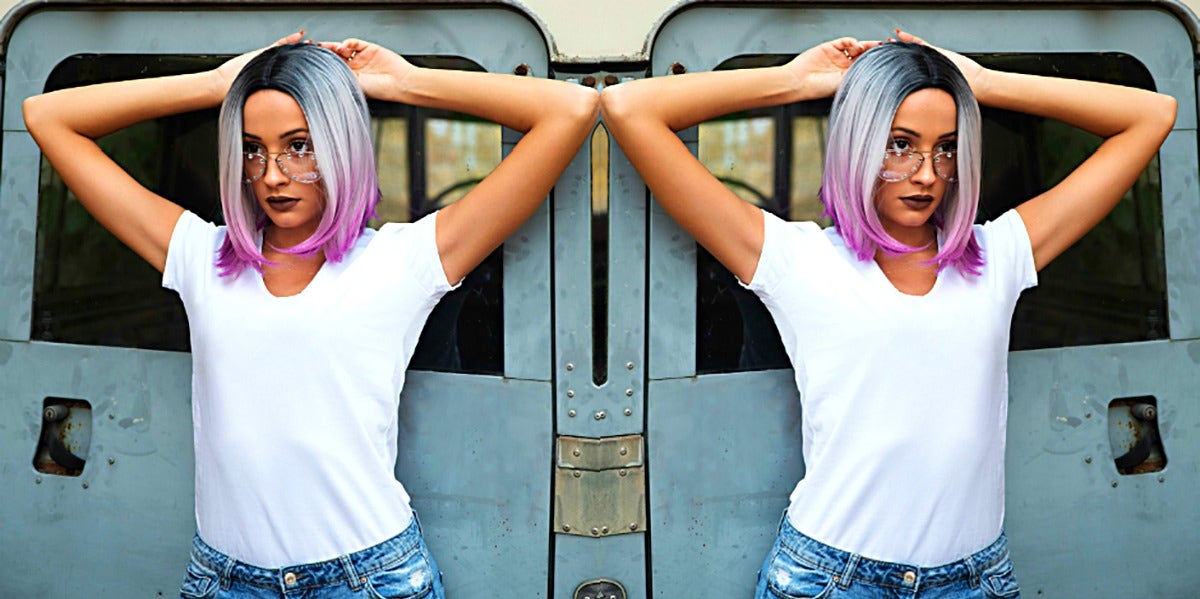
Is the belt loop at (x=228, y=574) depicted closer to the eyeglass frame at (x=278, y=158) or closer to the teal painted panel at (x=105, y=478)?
the teal painted panel at (x=105, y=478)

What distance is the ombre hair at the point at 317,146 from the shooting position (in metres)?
2.40

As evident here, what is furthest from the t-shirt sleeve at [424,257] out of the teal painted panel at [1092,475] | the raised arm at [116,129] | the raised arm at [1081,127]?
the teal painted panel at [1092,475]

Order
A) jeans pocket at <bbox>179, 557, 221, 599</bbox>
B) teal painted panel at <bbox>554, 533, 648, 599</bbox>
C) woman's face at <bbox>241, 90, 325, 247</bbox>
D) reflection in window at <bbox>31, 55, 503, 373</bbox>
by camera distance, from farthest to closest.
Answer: teal painted panel at <bbox>554, 533, 648, 599</bbox> < reflection in window at <bbox>31, 55, 503, 373</bbox> < jeans pocket at <bbox>179, 557, 221, 599</bbox> < woman's face at <bbox>241, 90, 325, 247</bbox>

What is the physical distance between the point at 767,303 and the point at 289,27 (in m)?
1.18

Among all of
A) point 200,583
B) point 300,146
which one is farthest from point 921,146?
point 200,583

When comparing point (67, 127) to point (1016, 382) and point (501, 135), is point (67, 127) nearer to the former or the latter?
point (501, 135)

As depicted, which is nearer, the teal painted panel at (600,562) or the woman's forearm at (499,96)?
the woman's forearm at (499,96)

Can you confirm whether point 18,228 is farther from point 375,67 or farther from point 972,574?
point 972,574

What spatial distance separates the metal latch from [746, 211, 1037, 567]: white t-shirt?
0.38 m

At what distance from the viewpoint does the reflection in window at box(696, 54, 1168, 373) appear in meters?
2.64

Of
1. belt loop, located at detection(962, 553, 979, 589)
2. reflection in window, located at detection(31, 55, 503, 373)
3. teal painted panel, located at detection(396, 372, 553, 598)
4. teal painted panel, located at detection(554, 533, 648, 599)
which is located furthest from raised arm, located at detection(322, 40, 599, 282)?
belt loop, located at detection(962, 553, 979, 589)

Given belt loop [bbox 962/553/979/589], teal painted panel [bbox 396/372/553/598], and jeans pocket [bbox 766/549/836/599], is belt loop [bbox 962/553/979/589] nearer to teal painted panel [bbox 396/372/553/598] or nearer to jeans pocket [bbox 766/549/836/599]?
jeans pocket [bbox 766/549/836/599]

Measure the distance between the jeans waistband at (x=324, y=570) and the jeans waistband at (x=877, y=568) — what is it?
2.65ft

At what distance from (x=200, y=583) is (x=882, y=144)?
1626 millimetres
